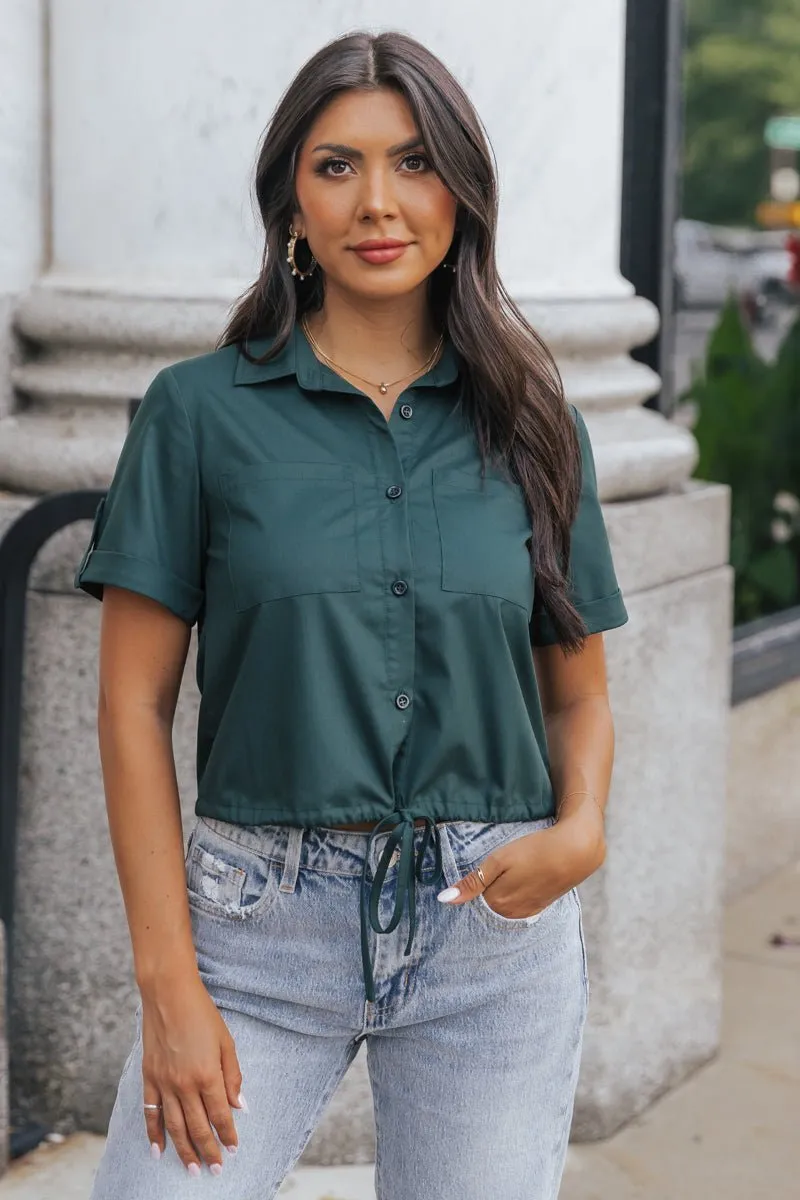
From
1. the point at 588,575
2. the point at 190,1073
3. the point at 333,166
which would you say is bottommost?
the point at 190,1073

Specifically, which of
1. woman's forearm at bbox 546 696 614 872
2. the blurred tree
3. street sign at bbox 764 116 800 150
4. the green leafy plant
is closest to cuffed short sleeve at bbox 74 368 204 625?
→ woman's forearm at bbox 546 696 614 872

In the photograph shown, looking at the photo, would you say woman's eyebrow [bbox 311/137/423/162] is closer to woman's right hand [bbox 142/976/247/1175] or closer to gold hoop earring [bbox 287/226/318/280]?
gold hoop earring [bbox 287/226/318/280]

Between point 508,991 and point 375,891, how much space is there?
0.21m

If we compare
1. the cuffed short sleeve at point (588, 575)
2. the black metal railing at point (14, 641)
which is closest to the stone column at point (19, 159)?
the black metal railing at point (14, 641)

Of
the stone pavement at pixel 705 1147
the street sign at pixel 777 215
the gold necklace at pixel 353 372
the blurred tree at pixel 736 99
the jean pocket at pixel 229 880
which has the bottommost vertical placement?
the stone pavement at pixel 705 1147

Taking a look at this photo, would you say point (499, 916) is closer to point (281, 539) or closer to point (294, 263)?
point (281, 539)

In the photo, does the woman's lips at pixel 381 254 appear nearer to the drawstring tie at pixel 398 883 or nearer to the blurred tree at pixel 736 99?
the drawstring tie at pixel 398 883

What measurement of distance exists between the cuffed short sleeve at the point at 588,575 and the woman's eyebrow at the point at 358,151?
398mm

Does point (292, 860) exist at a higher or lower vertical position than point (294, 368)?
lower

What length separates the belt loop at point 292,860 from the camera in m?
1.77

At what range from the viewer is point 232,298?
3150mm

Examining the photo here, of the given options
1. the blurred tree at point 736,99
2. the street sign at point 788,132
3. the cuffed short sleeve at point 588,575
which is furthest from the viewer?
the blurred tree at point 736,99

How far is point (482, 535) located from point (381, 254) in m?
0.33

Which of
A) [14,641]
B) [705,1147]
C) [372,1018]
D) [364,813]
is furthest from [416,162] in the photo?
[705,1147]
